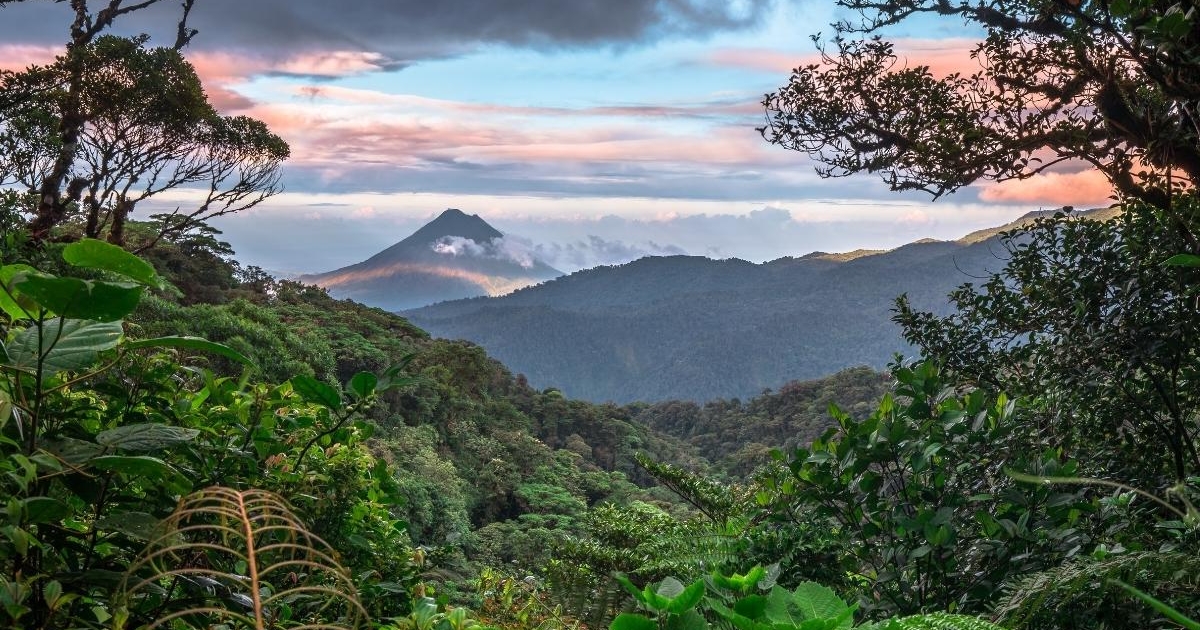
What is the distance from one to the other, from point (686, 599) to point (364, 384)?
556 millimetres

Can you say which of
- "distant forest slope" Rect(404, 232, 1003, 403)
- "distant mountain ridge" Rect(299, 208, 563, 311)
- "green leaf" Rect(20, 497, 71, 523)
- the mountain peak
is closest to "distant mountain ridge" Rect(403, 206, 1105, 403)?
"distant forest slope" Rect(404, 232, 1003, 403)

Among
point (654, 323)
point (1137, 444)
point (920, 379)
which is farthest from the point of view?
point (654, 323)

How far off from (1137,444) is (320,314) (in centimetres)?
2079

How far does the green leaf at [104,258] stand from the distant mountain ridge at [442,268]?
10477 centimetres

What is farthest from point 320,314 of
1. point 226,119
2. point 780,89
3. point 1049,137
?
point 1049,137

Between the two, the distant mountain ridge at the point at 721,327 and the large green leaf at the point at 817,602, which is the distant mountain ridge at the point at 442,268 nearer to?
the distant mountain ridge at the point at 721,327

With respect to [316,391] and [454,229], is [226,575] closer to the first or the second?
[316,391]

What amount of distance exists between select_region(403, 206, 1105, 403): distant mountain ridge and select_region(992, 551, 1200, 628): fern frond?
2725 inches

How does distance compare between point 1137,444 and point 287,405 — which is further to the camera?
point 1137,444

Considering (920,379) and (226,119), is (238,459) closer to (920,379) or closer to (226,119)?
(920,379)

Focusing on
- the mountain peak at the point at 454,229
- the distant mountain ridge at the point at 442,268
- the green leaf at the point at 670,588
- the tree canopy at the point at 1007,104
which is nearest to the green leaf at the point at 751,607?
the green leaf at the point at 670,588

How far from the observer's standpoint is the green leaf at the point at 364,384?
1088 millimetres

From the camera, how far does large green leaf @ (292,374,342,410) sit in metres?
1.07

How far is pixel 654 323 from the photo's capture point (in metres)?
91.0
